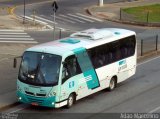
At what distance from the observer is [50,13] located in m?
56.8

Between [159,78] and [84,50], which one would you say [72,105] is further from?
[159,78]

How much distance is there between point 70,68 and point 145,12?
32570 millimetres

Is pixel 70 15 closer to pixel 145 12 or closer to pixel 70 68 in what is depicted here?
pixel 145 12

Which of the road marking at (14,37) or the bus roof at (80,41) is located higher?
the bus roof at (80,41)

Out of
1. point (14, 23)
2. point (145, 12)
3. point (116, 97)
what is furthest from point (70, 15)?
point (116, 97)

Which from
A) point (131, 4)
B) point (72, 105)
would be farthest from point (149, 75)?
point (131, 4)

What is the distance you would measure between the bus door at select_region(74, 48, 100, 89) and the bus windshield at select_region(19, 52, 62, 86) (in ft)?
4.36

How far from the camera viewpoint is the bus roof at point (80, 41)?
24.3 m

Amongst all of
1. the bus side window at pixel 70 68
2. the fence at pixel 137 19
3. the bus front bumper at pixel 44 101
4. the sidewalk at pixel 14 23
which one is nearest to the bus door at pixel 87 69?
the bus side window at pixel 70 68

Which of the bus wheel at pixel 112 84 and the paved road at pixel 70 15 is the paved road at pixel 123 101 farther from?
the paved road at pixel 70 15

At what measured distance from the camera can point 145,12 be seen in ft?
184

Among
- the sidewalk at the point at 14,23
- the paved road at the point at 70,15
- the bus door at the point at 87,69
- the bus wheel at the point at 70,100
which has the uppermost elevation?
the bus door at the point at 87,69

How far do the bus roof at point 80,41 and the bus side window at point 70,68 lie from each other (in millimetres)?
376

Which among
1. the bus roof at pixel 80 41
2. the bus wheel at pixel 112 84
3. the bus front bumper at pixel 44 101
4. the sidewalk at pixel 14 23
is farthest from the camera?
the sidewalk at pixel 14 23
